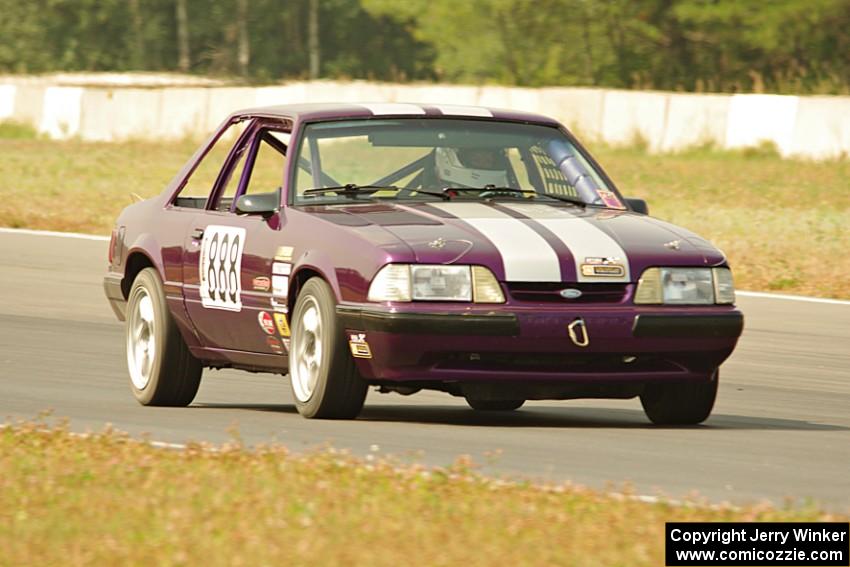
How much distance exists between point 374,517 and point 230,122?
480cm

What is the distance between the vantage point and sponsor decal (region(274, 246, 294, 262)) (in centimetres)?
866

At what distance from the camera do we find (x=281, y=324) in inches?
347

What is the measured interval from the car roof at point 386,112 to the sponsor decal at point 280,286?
38.4 inches

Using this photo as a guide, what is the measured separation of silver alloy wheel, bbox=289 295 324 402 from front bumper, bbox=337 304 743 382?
26cm

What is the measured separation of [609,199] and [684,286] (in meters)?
1.21

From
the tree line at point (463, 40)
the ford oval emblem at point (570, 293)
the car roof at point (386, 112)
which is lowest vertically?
the ford oval emblem at point (570, 293)

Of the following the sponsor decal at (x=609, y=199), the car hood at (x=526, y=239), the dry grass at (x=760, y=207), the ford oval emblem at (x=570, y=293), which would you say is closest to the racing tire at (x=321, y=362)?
the car hood at (x=526, y=239)

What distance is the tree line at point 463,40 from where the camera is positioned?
143 ft

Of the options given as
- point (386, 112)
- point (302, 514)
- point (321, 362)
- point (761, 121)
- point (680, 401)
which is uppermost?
point (386, 112)

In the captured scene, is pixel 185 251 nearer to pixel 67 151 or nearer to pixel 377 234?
pixel 377 234

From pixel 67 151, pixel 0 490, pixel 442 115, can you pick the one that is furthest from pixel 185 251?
pixel 67 151

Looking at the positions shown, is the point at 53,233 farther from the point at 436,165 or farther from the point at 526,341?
the point at 526,341

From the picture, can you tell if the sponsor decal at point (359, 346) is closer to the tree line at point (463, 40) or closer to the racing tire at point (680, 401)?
the racing tire at point (680, 401)

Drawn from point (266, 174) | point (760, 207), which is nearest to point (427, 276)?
point (760, 207)
